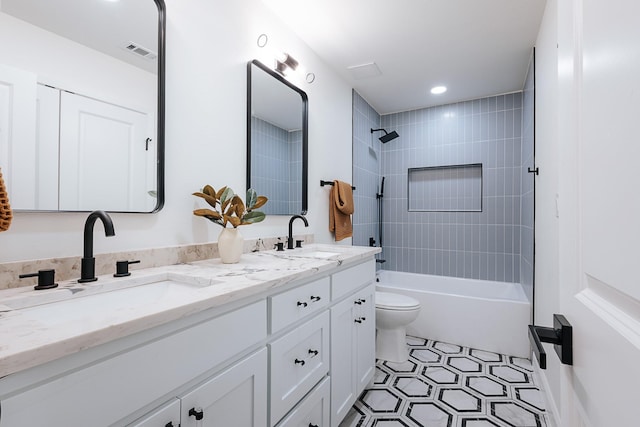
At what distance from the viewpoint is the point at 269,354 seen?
39.4 inches

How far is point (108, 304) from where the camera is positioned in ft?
2.92

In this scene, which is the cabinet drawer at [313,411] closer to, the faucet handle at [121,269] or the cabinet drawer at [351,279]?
the cabinet drawer at [351,279]

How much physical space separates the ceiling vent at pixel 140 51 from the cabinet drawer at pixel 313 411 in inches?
56.3

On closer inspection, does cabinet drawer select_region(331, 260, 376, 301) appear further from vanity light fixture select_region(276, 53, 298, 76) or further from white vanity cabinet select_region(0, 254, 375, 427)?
vanity light fixture select_region(276, 53, 298, 76)

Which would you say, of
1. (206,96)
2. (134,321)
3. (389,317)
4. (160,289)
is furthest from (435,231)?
(134,321)

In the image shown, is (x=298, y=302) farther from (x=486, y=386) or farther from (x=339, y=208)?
(x=486, y=386)

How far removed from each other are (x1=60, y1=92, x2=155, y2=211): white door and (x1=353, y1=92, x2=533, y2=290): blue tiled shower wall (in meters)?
2.08

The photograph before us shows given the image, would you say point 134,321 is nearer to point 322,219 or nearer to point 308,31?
point 322,219

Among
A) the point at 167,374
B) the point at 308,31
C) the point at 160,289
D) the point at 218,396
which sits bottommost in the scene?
the point at 218,396

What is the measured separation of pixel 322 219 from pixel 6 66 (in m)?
1.85

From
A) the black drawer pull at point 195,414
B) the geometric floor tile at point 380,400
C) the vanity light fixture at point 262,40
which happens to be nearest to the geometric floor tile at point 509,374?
the geometric floor tile at point 380,400

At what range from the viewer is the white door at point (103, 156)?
98cm

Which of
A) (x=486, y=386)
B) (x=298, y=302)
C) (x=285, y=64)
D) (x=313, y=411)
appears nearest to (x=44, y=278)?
(x=298, y=302)

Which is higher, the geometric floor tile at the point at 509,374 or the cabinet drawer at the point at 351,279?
the cabinet drawer at the point at 351,279
